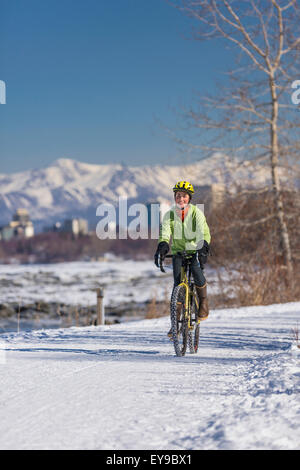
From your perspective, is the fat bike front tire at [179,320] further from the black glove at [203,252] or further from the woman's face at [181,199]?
the woman's face at [181,199]

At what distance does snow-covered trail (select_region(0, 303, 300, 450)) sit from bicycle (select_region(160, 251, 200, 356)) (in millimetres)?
Answer: 232

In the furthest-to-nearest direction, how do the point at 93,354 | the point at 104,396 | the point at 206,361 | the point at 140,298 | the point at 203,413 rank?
the point at 140,298, the point at 93,354, the point at 206,361, the point at 104,396, the point at 203,413

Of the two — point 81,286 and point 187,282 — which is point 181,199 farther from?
point 81,286

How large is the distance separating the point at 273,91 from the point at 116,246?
312 feet

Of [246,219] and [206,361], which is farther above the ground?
[246,219]

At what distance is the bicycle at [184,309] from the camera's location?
793 centimetres

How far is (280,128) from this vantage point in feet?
66.8

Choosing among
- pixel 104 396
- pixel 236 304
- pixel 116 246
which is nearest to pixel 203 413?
pixel 104 396

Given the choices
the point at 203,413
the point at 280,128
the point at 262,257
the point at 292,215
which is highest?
the point at 280,128

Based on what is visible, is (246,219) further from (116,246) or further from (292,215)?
(116,246)

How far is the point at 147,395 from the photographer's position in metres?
A: 5.84

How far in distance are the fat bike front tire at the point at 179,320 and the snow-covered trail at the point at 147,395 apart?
170 millimetres

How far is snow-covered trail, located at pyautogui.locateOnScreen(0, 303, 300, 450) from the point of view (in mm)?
4418

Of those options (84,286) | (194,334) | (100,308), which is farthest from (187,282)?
(84,286)
